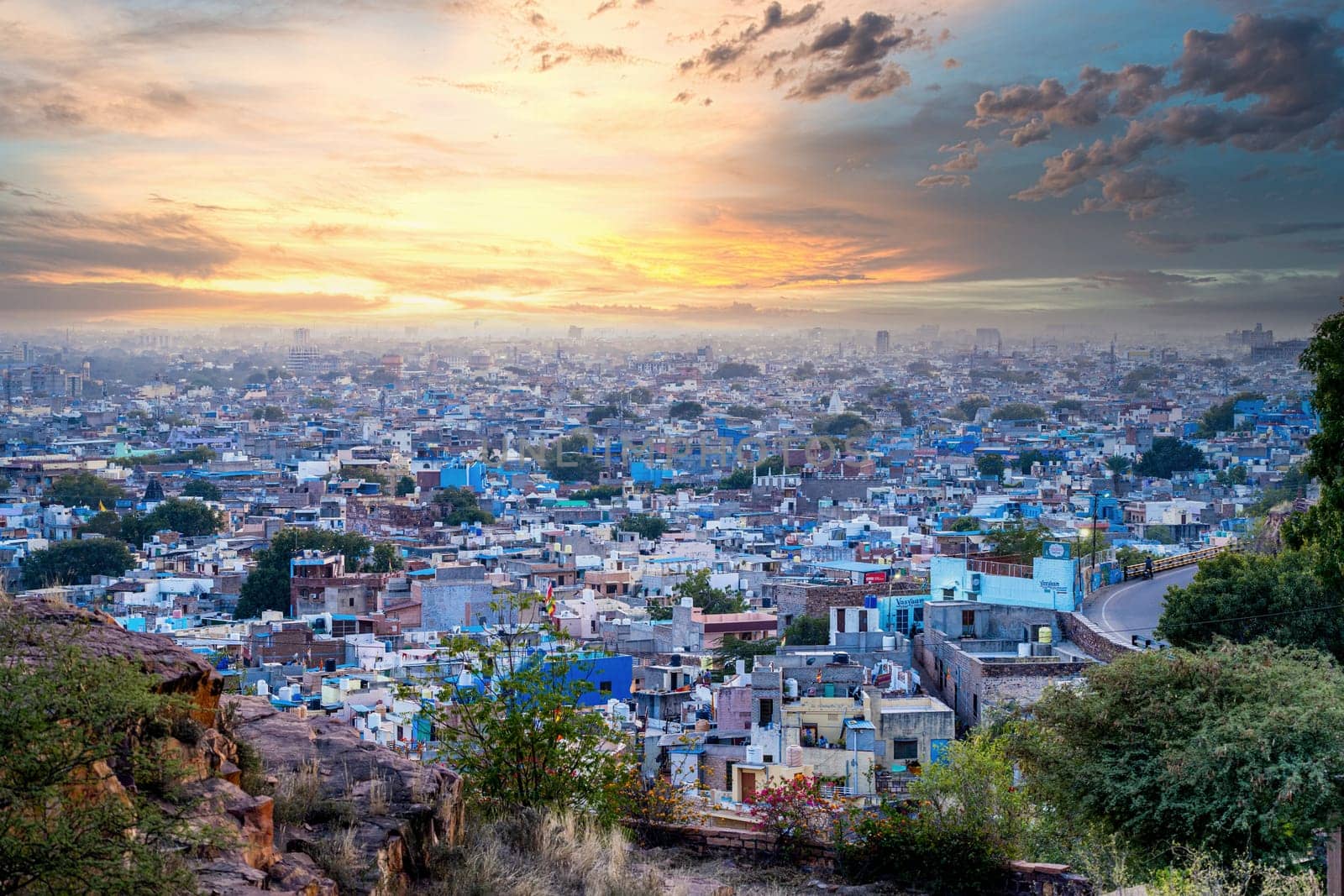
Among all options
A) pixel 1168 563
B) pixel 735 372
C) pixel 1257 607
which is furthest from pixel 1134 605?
pixel 735 372

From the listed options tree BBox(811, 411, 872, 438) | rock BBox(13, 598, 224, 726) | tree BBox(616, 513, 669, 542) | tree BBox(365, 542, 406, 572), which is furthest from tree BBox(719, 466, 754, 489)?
rock BBox(13, 598, 224, 726)

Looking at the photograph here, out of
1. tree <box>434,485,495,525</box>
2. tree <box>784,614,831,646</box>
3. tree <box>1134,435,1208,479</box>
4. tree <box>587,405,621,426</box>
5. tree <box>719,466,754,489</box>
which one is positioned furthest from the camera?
tree <box>587,405,621,426</box>

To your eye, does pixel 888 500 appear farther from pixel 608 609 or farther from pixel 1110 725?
pixel 1110 725

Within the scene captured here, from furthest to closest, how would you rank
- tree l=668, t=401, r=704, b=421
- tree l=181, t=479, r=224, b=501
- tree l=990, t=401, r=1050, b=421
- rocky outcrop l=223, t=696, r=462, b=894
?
tree l=668, t=401, r=704, b=421, tree l=990, t=401, r=1050, b=421, tree l=181, t=479, r=224, b=501, rocky outcrop l=223, t=696, r=462, b=894

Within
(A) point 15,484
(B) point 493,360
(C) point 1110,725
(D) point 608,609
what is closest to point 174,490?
(A) point 15,484

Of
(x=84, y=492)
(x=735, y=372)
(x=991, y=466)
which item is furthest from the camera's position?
(x=735, y=372)

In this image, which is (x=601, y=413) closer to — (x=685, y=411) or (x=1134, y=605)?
(x=685, y=411)

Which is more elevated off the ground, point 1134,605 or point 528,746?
point 528,746

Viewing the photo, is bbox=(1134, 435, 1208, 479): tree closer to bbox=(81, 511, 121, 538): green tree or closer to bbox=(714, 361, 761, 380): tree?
bbox=(81, 511, 121, 538): green tree
